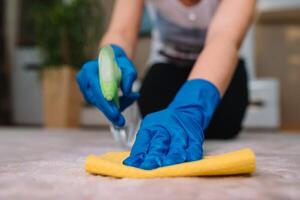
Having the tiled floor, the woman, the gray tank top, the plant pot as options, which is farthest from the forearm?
the plant pot

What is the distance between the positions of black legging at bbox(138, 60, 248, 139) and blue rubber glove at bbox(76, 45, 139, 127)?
56cm

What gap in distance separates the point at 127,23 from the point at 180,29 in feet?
1.03

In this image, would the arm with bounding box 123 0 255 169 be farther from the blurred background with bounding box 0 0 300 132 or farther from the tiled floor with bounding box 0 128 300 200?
the blurred background with bounding box 0 0 300 132

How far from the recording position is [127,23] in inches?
42.5

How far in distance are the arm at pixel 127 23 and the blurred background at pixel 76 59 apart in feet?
4.90

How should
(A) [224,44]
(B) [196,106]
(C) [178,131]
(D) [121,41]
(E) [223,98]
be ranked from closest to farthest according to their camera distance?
(C) [178,131]
(B) [196,106]
(A) [224,44]
(D) [121,41]
(E) [223,98]

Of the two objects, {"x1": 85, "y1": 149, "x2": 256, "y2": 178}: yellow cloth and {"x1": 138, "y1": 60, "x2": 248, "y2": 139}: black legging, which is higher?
{"x1": 85, "y1": 149, "x2": 256, "y2": 178}: yellow cloth

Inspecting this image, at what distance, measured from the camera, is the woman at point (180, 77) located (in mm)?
593

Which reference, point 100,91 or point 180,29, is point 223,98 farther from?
point 100,91

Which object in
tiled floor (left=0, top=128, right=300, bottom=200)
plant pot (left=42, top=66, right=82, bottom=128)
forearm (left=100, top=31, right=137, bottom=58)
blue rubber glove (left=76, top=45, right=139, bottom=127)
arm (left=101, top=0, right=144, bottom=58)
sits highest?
arm (left=101, top=0, right=144, bottom=58)

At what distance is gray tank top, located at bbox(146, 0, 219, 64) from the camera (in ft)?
4.10

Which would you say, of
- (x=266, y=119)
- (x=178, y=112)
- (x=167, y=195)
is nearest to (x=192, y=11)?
(x=178, y=112)

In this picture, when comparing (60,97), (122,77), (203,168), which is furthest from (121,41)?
(60,97)

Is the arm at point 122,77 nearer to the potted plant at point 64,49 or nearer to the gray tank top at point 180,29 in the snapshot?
the gray tank top at point 180,29
